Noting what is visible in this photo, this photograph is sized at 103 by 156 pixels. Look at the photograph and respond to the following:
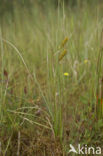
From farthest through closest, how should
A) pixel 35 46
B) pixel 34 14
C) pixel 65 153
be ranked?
pixel 34 14
pixel 35 46
pixel 65 153

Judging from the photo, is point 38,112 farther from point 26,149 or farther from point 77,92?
point 77,92

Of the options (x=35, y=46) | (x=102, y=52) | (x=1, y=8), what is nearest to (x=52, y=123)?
(x=102, y=52)

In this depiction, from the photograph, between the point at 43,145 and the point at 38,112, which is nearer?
the point at 43,145

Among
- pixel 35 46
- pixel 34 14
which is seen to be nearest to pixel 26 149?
pixel 35 46

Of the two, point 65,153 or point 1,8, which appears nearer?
point 65,153

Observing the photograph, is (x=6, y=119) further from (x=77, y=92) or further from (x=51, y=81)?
(x=77, y=92)

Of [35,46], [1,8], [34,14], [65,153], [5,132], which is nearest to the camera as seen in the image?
[65,153]

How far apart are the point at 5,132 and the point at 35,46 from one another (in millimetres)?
1579

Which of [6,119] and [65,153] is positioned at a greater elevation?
[6,119]

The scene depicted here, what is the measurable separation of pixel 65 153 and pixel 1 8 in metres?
3.57

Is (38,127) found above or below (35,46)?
below

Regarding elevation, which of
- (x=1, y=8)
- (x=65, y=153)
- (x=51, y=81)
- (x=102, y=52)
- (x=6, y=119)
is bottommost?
(x=65, y=153)

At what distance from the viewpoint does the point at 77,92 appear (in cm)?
142

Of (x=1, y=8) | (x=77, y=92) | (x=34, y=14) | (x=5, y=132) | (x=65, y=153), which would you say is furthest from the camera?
(x=1, y=8)
